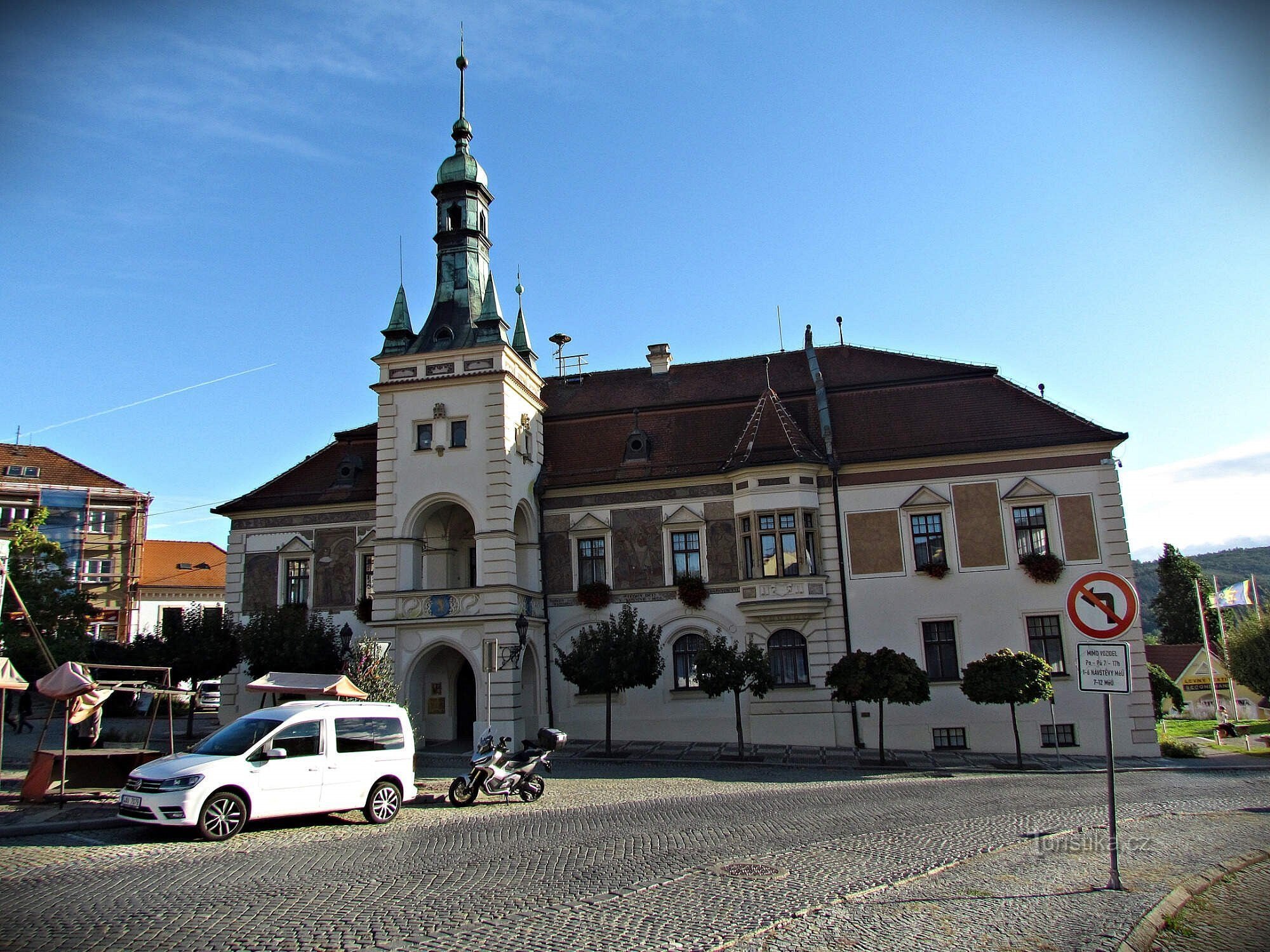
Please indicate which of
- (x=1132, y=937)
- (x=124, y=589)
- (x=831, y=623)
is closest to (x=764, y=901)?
(x=1132, y=937)

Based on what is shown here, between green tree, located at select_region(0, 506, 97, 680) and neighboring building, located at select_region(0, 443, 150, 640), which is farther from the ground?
neighboring building, located at select_region(0, 443, 150, 640)

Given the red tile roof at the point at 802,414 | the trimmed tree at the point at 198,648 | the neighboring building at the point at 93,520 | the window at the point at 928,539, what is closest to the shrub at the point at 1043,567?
the window at the point at 928,539

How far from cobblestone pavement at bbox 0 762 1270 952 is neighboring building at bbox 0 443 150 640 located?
51.6m

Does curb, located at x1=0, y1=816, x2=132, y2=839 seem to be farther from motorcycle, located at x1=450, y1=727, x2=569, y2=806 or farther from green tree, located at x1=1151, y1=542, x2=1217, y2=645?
green tree, located at x1=1151, y1=542, x2=1217, y2=645

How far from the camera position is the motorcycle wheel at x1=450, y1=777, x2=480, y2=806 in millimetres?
17281

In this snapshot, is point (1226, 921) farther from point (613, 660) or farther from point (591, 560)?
point (591, 560)

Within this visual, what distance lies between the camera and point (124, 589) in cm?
5922

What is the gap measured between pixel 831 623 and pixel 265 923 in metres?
22.1

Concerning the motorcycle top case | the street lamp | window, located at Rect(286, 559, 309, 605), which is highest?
window, located at Rect(286, 559, 309, 605)

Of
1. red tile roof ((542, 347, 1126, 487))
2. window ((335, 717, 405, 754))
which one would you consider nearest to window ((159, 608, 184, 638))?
red tile roof ((542, 347, 1126, 487))

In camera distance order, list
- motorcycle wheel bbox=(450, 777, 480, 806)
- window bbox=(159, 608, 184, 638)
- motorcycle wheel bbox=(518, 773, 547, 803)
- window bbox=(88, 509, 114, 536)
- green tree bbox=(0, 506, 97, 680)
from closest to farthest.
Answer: motorcycle wheel bbox=(450, 777, 480, 806), motorcycle wheel bbox=(518, 773, 547, 803), window bbox=(159, 608, 184, 638), green tree bbox=(0, 506, 97, 680), window bbox=(88, 509, 114, 536)

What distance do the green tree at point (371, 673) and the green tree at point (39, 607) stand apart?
16785mm

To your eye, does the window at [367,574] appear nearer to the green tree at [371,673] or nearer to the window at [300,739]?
the green tree at [371,673]

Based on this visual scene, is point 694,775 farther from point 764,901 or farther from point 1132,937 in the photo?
point 1132,937
